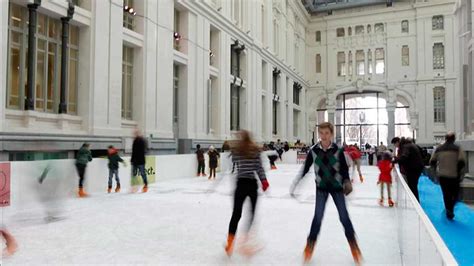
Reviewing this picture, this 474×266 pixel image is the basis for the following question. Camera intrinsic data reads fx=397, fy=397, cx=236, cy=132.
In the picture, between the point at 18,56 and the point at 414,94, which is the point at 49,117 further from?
the point at 414,94

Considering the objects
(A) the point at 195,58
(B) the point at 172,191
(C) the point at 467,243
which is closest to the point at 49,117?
(B) the point at 172,191

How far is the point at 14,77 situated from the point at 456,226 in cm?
1218

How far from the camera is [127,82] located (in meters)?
17.0

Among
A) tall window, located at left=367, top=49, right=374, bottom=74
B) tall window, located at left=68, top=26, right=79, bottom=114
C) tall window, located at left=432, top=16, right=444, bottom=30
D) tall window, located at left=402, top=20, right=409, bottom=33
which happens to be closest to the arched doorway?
tall window, located at left=367, top=49, right=374, bottom=74

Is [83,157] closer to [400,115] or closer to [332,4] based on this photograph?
[400,115]

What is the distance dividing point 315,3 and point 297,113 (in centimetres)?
1312

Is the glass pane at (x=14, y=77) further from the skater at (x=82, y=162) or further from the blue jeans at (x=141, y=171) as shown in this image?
the blue jeans at (x=141, y=171)

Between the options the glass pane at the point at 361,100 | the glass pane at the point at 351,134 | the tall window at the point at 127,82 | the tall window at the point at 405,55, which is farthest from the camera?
the glass pane at the point at 351,134

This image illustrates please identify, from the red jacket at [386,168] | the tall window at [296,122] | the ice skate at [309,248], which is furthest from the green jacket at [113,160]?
the tall window at [296,122]

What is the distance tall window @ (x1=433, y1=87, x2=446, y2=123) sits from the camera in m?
39.2

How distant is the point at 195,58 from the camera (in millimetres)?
21391

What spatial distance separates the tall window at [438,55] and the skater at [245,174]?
40218 millimetres

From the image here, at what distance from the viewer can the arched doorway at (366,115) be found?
41.5 metres

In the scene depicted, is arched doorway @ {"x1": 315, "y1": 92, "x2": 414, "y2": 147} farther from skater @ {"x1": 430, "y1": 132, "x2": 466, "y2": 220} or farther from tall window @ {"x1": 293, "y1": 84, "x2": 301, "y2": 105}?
skater @ {"x1": 430, "y1": 132, "x2": 466, "y2": 220}
